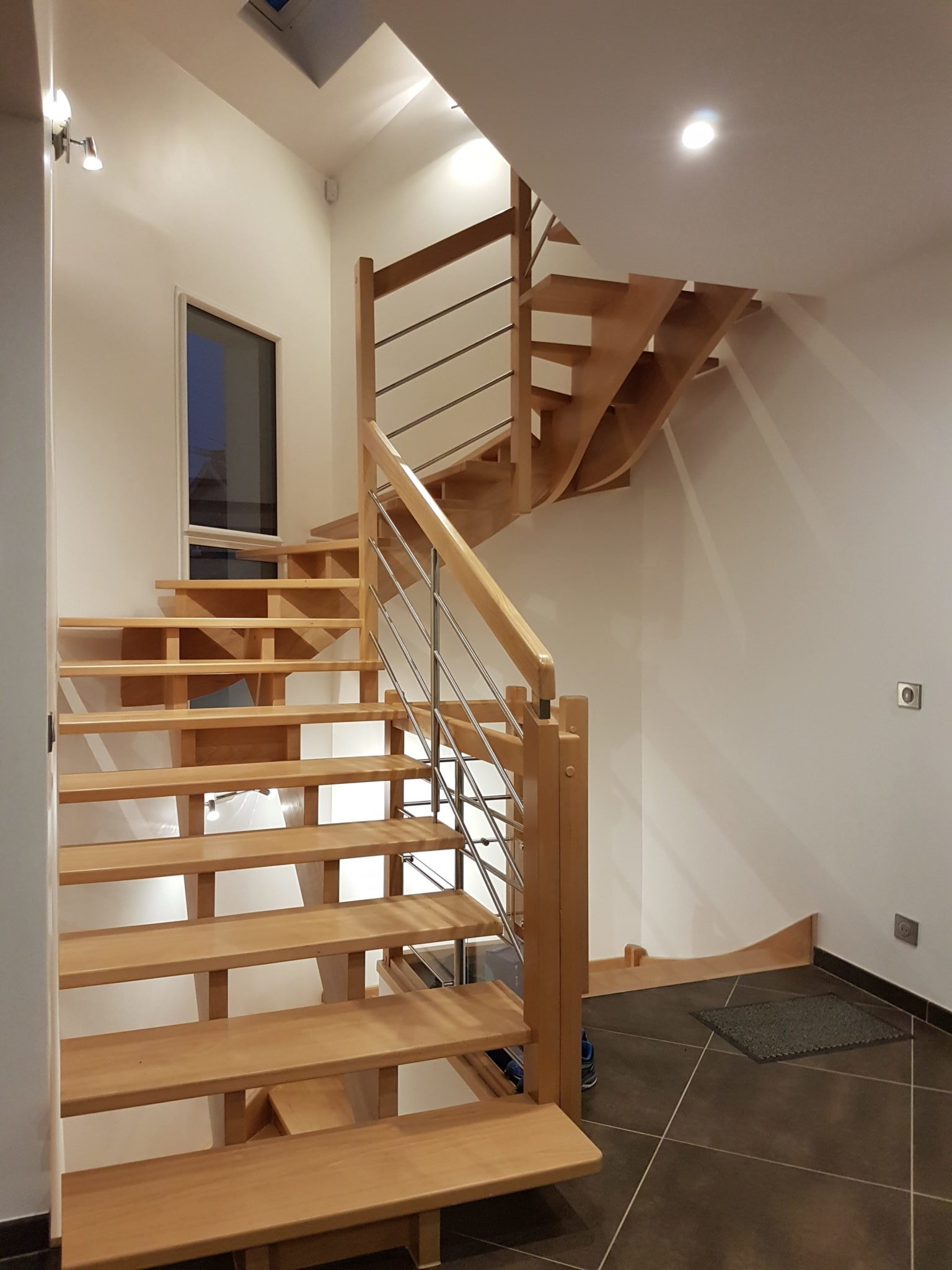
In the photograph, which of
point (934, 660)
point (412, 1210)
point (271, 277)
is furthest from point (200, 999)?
point (271, 277)

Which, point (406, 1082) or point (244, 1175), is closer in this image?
point (244, 1175)

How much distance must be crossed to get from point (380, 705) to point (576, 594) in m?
1.88

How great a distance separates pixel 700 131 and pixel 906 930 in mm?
2395

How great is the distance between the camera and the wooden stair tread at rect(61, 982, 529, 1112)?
5.90 feet

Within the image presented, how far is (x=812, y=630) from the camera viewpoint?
133 inches

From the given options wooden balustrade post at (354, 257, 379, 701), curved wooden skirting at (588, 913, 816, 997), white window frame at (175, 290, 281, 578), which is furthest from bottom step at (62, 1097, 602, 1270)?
white window frame at (175, 290, 281, 578)

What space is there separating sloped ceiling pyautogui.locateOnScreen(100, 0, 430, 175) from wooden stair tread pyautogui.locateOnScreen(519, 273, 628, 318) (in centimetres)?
215

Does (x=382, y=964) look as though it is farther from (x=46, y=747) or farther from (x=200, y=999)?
(x=46, y=747)

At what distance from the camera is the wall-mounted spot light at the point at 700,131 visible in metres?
2.13

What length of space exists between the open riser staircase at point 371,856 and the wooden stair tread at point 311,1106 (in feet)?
0.05

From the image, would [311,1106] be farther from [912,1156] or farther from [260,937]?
[912,1156]

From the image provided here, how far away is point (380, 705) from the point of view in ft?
10.4

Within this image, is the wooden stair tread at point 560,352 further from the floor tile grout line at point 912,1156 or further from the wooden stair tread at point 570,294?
the floor tile grout line at point 912,1156

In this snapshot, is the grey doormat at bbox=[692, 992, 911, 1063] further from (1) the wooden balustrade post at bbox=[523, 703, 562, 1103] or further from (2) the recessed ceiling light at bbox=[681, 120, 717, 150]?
(2) the recessed ceiling light at bbox=[681, 120, 717, 150]
